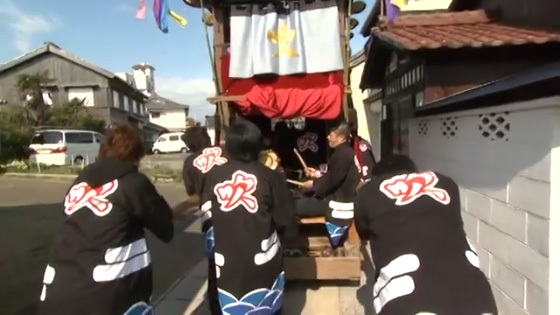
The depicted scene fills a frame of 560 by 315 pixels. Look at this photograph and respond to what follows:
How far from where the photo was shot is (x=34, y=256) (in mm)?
6977

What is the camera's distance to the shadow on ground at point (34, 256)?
5.27 metres

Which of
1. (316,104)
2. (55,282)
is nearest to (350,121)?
(316,104)

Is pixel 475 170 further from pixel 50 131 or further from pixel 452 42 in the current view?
pixel 50 131

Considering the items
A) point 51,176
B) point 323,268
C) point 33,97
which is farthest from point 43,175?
point 323,268

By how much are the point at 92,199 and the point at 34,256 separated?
17.1ft

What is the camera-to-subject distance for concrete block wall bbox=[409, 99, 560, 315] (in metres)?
2.33

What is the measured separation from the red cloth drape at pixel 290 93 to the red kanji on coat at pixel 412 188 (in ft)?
8.63

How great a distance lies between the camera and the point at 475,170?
3.47m

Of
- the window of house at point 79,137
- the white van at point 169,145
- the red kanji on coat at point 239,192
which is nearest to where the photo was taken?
the red kanji on coat at point 239,192

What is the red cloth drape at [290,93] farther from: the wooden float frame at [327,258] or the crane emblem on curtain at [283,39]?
the crane emblem on curtain at [283,39]

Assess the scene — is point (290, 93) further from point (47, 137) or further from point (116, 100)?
point (116, 100)

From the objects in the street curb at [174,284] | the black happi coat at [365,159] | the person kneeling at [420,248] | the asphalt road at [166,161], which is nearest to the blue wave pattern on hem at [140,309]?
the person kneeling at [420,248]

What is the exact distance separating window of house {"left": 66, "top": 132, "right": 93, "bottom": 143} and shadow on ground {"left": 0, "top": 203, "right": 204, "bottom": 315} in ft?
45.7

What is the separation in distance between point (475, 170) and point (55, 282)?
2.80 m
